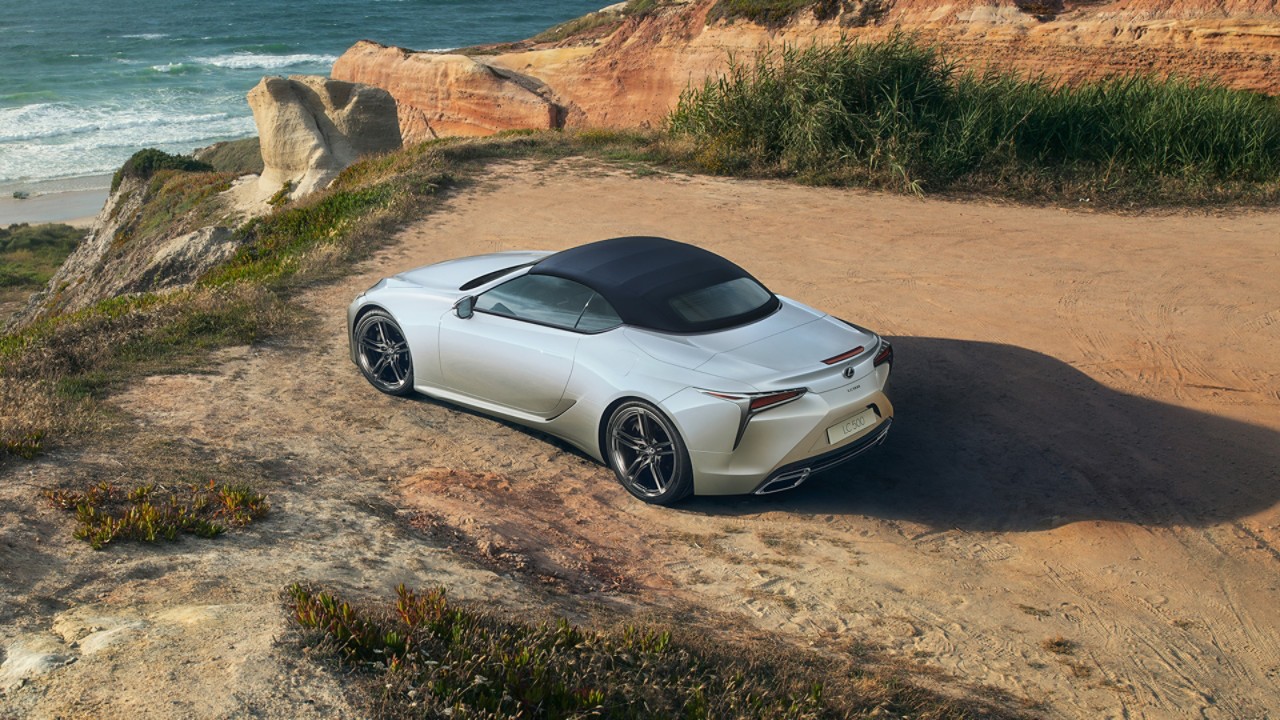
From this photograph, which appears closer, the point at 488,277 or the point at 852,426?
the point at 852,426

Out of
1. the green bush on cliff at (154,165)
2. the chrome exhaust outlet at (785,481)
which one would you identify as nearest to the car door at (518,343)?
the chrome exhaust outlet at (785,481)

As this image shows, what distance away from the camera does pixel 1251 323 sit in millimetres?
10062

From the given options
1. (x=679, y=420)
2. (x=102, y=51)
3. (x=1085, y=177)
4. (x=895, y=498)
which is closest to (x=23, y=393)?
(x=679, y=420)

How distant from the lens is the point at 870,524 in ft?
22.5

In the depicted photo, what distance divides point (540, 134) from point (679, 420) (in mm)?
14443

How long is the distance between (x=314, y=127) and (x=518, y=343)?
56.4 ft

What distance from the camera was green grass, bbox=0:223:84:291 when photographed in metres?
28.2

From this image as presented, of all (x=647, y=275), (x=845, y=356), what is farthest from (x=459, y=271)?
(x=845, y=356)

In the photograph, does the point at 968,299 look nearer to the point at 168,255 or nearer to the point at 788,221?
the point at 788,221

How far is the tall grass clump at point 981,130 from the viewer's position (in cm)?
1524

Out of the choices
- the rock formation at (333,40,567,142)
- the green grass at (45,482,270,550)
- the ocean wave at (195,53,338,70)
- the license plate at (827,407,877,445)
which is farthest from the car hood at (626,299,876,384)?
the ocean wave at (195,53,338,70)

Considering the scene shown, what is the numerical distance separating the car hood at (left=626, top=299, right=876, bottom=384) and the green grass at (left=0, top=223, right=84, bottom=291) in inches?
1026

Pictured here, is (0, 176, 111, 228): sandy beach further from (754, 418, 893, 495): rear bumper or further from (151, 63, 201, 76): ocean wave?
(754, 418, 893, 495): rear bumper

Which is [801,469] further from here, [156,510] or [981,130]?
[981,130]
